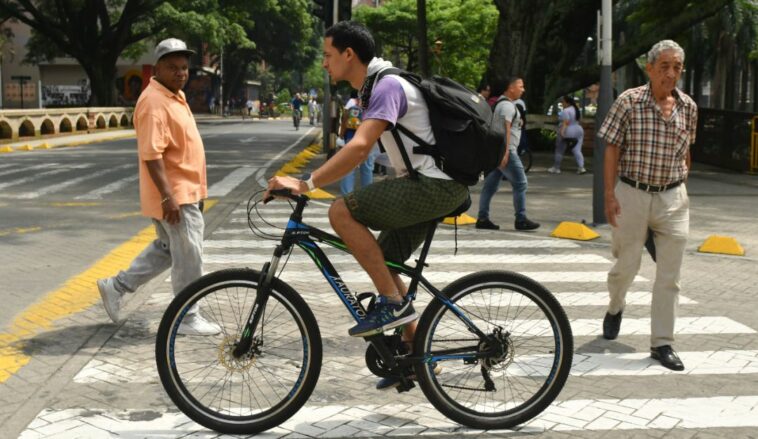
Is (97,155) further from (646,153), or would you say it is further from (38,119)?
(646,153)

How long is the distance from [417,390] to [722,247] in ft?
19.4

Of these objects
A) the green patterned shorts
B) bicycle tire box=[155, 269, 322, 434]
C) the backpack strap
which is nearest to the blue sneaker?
bicycle tire box=[155, 269, 322, 434]

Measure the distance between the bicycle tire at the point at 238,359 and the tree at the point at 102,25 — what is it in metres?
41.4

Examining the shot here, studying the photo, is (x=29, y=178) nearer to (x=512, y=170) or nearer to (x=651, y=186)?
(x=512, y=170)

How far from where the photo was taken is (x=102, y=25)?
46.2 meters

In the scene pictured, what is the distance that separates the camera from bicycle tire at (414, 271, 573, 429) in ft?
13.9

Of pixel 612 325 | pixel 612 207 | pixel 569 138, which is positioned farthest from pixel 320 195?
pixel 612 207

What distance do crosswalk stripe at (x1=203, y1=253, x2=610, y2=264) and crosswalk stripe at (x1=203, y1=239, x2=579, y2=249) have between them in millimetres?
570

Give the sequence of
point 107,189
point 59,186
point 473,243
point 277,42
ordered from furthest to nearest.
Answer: point 277,42, point 59,186, point 107,189, point 473,243

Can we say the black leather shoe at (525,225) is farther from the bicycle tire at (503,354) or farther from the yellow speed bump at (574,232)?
the bicycle tire at (503,354)

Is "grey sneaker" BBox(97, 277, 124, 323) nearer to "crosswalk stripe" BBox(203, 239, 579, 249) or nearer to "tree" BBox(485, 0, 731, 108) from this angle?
"crosswalk stripe" BBox(203, 239, 579, 249)

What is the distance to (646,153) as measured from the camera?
218 inches

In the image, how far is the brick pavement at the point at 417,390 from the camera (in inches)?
171

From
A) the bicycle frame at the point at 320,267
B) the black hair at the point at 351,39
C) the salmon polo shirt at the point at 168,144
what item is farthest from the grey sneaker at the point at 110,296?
the black hair at the point at 351,39
